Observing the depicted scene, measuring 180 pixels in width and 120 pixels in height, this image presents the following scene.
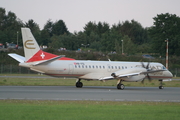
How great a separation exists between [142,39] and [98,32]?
2012 cm

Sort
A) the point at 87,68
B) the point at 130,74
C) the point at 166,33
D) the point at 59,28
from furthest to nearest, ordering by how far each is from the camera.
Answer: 1. the point at 59,28
2. the point at 166,33
3. the point at 87,68
4. the point at 130,74

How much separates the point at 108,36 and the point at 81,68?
79851mm

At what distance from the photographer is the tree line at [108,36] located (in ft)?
281

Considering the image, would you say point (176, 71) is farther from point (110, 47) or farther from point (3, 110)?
point (3, 110)

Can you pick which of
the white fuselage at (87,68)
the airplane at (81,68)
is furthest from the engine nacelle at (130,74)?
the white fuselage at (87,68)

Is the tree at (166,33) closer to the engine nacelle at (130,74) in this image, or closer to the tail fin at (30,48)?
the engine nacelle at (130,74)

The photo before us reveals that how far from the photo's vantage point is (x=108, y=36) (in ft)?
368

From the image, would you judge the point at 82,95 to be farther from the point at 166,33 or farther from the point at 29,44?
the point at 166,33

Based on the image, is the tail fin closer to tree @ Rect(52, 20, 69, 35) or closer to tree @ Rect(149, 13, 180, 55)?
tree @ Rect(149, 13, 180, 55)

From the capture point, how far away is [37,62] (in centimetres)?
3025

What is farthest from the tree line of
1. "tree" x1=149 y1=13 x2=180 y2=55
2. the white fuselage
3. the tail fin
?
the tail fin

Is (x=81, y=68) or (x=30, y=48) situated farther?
(x=81, y=68)

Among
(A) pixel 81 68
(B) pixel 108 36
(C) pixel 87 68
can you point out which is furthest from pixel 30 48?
(B) pixel 108 36

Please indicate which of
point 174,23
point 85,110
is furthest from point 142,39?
point 85,110
